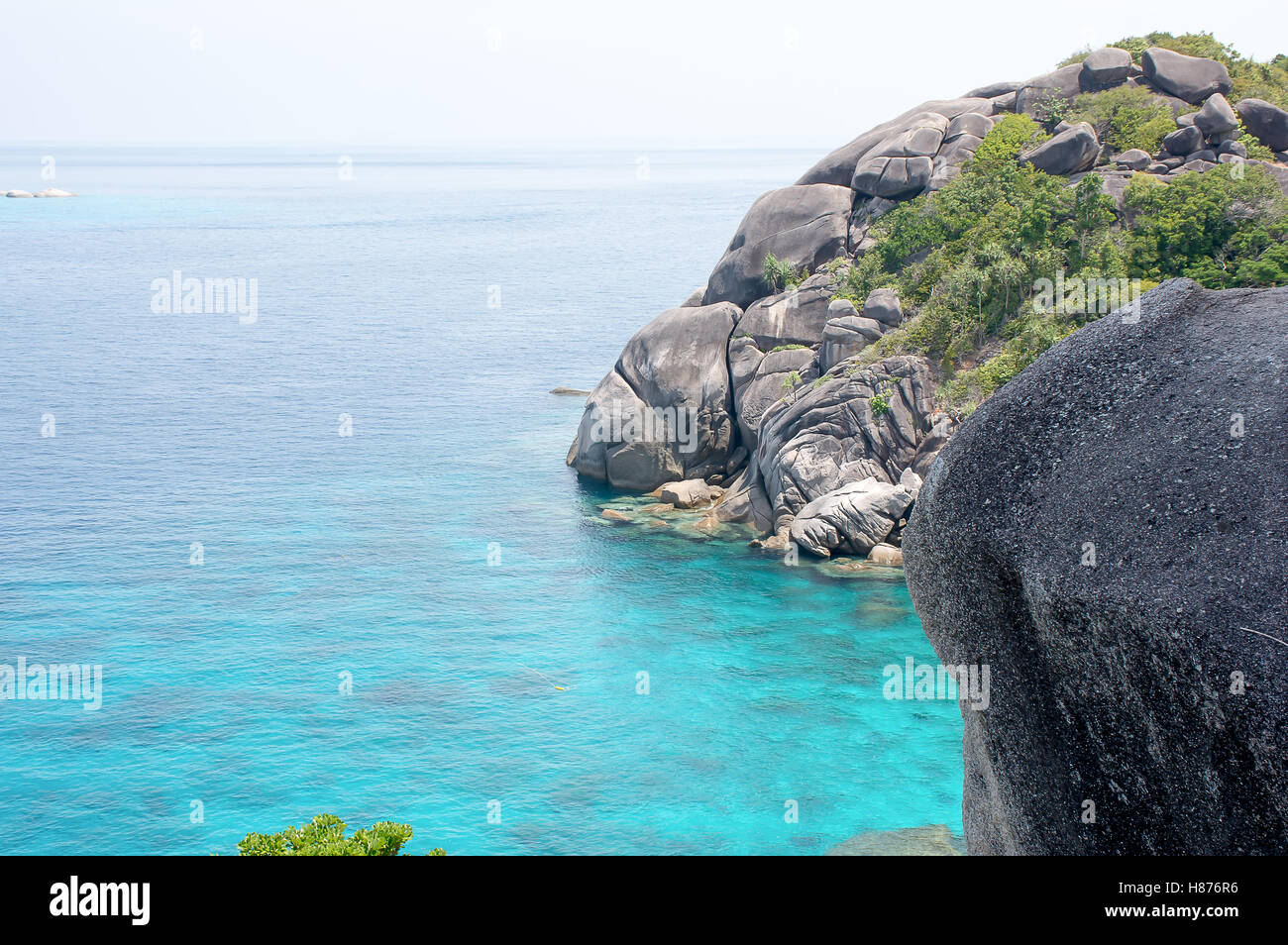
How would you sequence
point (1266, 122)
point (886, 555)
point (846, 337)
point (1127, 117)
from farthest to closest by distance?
1. point (1127, 117)
2. point (1266, 122)
3. point (846, 337)
4. point (886, 555)

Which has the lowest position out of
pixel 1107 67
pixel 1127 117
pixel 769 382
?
pixel 769 382

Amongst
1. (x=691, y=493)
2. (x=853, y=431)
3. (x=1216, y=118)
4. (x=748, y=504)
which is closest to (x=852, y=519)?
(x=853, y=431)

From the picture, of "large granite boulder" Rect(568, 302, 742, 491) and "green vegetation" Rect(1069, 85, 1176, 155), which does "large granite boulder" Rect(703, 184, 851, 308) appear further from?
"green vegetation" Rect(1069, 85, 1176, 155)

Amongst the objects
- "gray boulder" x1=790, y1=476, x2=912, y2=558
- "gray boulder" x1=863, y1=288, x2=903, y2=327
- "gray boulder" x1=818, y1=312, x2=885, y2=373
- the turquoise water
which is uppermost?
"gray boulder" x1=863, y1=288, x2=903, y2=327

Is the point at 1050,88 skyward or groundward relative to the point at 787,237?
skyward

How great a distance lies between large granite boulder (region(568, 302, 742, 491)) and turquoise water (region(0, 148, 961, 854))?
3265mm

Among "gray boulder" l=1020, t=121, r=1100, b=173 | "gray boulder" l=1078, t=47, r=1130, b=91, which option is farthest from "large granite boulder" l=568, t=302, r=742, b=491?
"gray boulder" l=1078, t=47, r=1130, b=91

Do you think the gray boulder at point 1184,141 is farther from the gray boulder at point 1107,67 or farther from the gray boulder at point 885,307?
the gray boulder at point 885,307

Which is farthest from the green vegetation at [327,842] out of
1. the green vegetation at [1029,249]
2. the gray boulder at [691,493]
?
the gray boulder at [691,493]

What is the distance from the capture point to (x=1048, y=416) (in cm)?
1210

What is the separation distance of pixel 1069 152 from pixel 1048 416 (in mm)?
50346

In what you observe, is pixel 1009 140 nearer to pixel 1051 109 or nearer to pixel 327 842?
pixel 1051 109

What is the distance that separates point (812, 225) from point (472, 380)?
38.4 metres

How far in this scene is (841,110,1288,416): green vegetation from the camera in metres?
49.4
